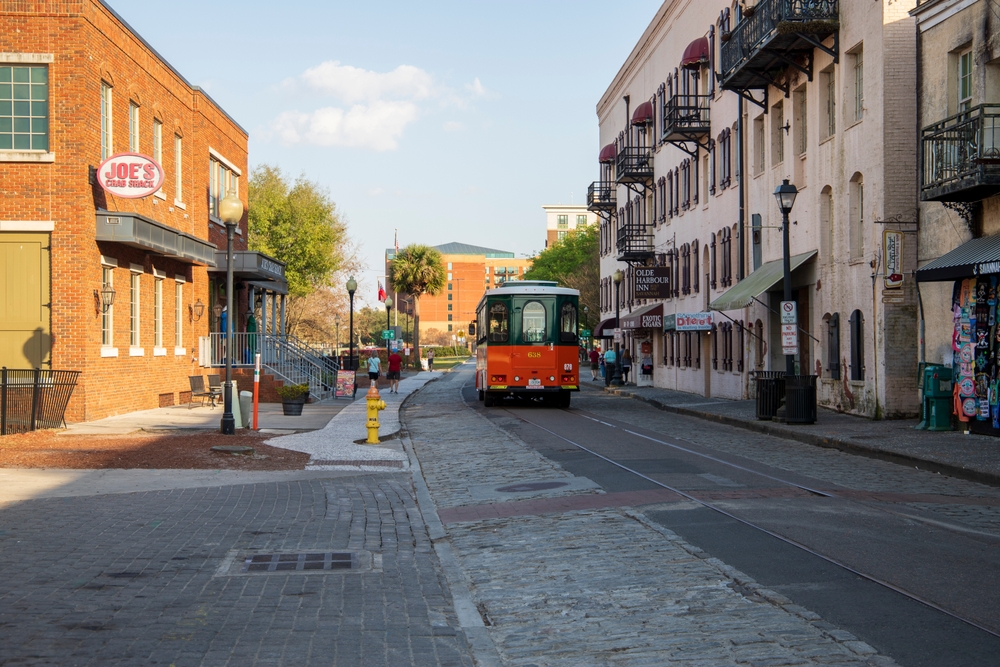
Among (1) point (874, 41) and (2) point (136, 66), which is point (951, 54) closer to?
(1) point (874, 41)

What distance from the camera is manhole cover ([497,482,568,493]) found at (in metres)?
12.7

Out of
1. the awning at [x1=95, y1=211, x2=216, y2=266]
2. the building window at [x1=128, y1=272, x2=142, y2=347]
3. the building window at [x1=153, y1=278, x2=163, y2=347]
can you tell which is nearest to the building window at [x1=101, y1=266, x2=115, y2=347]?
the awning at [x1=95, y1=211, x2=216, y2=266]

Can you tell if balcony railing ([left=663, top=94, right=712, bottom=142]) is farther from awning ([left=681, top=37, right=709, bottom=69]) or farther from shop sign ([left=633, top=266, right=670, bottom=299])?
shop sign ([left=633, top=266, right=670, bottom=299])

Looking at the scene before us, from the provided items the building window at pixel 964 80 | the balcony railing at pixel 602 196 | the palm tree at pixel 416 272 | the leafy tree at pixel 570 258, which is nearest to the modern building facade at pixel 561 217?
the leafy tree at pixel 570 258

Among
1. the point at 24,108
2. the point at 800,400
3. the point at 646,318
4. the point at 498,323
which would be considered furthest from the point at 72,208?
the point at 646,318

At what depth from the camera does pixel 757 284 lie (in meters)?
28.0

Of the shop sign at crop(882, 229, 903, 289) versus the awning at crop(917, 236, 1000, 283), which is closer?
the awning at crop(917, 236, 1000, 283)

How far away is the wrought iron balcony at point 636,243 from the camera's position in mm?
48719

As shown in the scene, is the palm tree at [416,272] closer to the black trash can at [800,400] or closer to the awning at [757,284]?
the awning at [757,284]

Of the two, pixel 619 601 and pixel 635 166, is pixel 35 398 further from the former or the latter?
pixel 635 166

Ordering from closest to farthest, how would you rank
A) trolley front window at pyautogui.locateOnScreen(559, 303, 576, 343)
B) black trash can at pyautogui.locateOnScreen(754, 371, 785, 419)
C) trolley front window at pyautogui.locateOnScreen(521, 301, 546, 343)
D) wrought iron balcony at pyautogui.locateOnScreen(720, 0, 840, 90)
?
black trash can at pyautogui.locateOnScreen(754, 371, 785, 419) → wrought iron balcony at pyautogui.locateOnScreen(720, 0, 840, 90) → trolley front window at pyautogui.locateOnScreen(521, 301, 546, 343) → trolley front window at pyautogui.locateOnScreen(559, 303, 576, 343)

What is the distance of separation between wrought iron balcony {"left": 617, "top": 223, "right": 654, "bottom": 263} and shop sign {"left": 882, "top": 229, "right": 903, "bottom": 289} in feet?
84.8

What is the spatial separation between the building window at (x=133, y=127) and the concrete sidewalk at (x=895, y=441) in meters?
15.7

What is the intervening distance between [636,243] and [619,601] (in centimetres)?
4412
